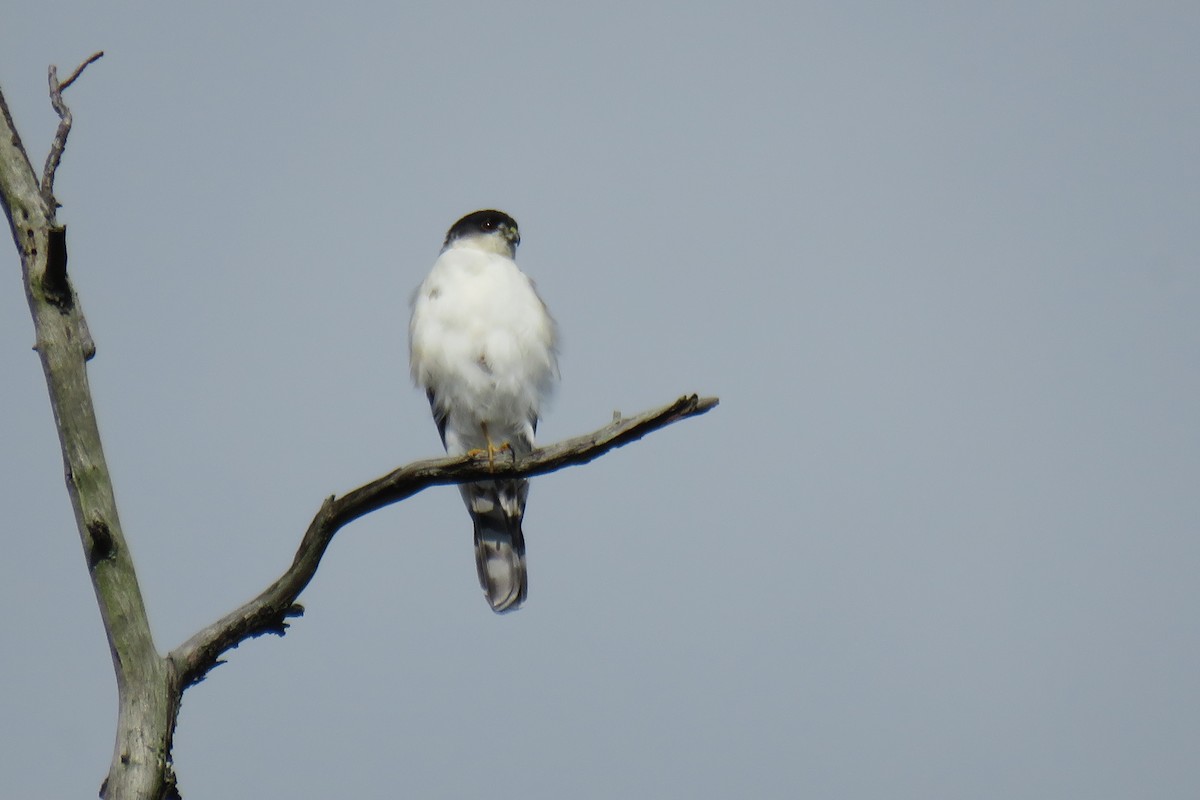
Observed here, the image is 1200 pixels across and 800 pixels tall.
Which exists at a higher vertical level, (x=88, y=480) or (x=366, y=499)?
(x=88, y=480)

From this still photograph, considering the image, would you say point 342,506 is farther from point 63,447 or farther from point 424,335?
point 424,335

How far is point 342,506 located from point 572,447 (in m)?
0.97

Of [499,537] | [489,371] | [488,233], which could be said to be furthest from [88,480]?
[488,233]

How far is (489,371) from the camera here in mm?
7285

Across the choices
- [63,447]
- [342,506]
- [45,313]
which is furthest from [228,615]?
[45,313]

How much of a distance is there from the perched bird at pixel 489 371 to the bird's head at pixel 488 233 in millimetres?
344

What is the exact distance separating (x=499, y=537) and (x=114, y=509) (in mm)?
3607

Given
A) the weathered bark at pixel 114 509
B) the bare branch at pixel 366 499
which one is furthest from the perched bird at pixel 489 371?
the weathered bark at pixel 114 509

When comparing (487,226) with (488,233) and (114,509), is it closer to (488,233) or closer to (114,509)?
(488,233)

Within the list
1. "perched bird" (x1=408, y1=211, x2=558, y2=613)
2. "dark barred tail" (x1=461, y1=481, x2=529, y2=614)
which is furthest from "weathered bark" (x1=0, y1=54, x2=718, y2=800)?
"dark barred tail" (x1=461, y1=481, x2=529, y2=614)

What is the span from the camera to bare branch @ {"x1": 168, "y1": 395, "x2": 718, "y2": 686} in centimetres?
454

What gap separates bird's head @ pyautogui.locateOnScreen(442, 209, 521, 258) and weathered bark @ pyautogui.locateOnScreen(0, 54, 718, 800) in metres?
3.59

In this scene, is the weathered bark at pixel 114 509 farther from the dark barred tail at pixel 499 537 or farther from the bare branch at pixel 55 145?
the dark barred tail at pixel 499 537

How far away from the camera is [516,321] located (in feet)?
24.0
